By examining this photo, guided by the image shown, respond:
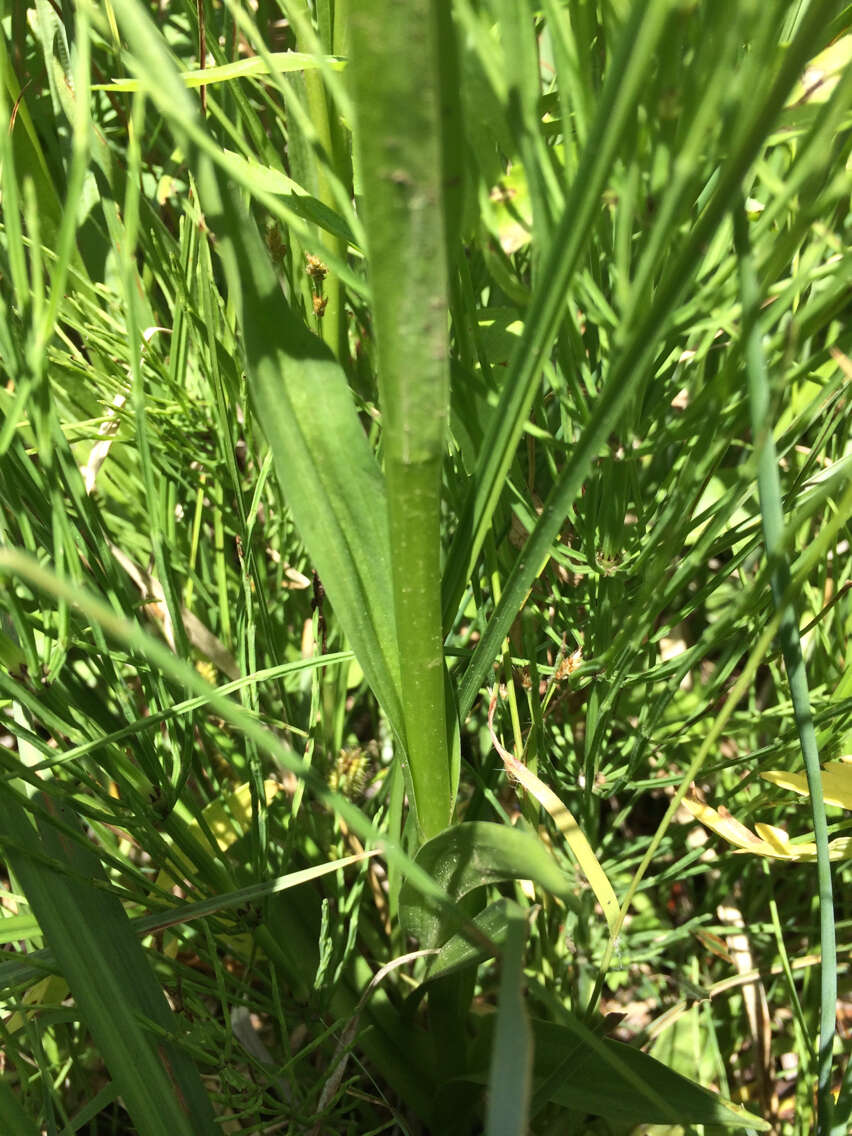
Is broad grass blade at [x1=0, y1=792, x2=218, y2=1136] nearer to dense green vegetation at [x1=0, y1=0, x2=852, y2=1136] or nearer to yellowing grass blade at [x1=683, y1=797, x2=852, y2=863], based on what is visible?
dense green vegetation at [x1=0, y1=0, x2=852, y2=1136]

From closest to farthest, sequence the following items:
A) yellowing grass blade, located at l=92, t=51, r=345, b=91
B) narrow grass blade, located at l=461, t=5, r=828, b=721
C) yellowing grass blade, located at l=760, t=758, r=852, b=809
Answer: narrow grass blade, located at l=461, t=5, r=828, b=721, yellowing grass blade, located at l=92, t=51, r=345, b=91, yellowing grass blade, located at l=760, t=758, r=852, b=809

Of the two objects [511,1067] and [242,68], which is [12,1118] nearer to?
[511,1067]

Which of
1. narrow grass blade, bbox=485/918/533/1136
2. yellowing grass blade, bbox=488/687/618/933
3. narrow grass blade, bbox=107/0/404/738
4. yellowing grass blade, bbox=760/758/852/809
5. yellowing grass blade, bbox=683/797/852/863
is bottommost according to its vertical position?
yellowing grass blade, bbox=683/797/852/863

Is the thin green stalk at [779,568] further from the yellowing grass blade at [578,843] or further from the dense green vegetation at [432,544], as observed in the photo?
the yellowing grass blade at [578,843]

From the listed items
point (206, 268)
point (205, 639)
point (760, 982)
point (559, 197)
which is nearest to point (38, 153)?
point (206, 268)

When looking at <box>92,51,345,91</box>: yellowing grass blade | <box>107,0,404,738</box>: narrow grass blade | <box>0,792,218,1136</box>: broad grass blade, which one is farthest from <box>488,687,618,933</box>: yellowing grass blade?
<box>92,51,345,91</box>: yellowing grass blade

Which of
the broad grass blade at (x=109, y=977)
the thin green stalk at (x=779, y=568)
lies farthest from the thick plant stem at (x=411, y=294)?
the broad grass blade at (x=109, y=977)

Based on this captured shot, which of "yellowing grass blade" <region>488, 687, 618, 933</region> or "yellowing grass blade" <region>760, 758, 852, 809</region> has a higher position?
"yellowing grass blade" <region>488, 687, 618, 933</region>
